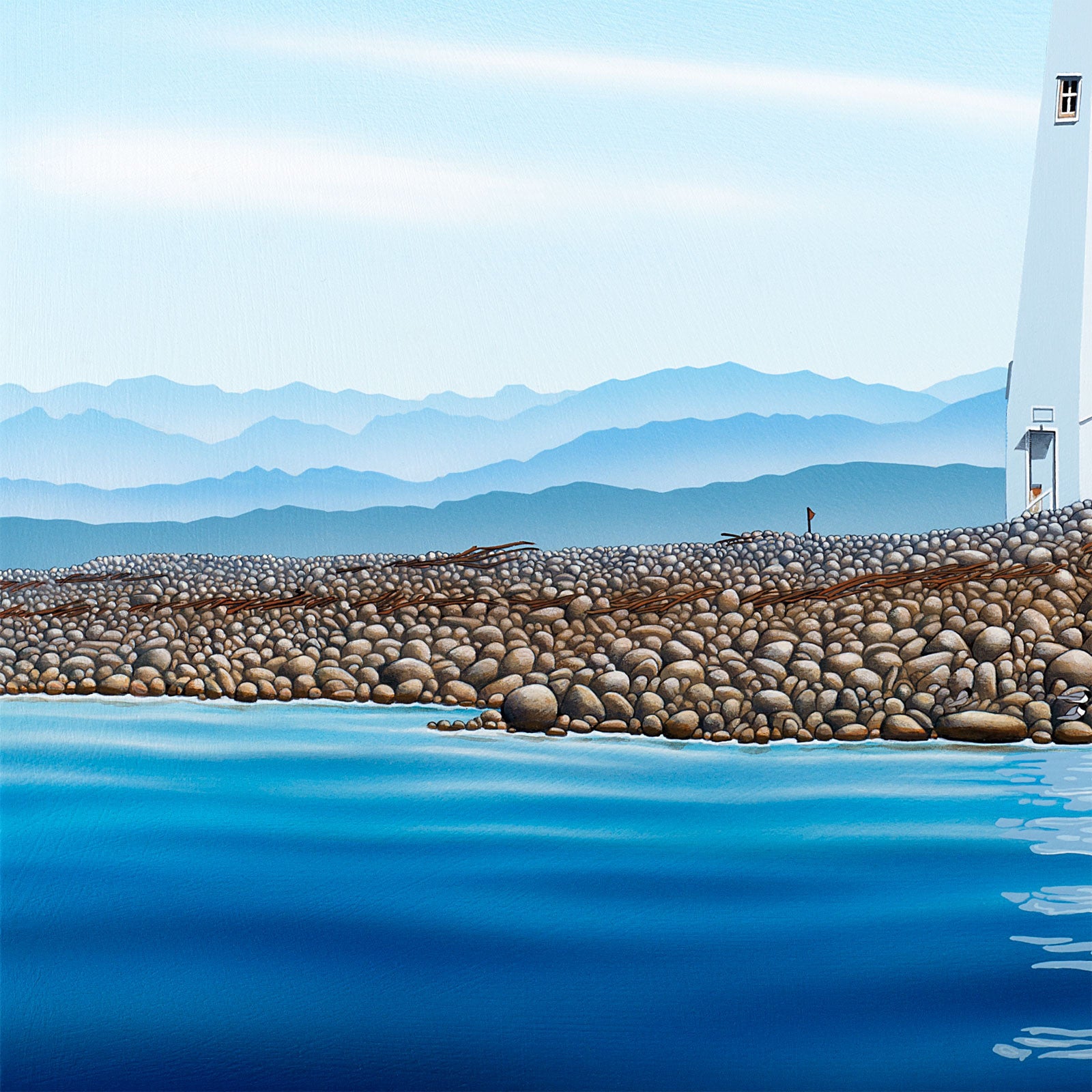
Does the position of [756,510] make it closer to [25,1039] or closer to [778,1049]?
[778,1049]

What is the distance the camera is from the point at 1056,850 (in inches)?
162

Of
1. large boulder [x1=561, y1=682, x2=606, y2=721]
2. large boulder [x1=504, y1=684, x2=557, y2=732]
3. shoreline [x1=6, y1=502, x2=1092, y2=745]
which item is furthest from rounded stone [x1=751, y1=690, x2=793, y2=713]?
large boulder [x1=504, y1=684, x2=557, y2=732]

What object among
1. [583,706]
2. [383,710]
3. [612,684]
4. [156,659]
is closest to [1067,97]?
[612,684]

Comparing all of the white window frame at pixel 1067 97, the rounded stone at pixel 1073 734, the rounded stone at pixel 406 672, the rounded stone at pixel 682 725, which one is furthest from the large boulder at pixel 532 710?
the white window frame at pixel 1067 97

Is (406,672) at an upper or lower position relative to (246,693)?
upper

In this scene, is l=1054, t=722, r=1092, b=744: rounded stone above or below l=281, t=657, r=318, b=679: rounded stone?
below

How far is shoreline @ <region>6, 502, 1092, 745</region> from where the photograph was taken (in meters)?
6.07

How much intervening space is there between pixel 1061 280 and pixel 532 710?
4.12m

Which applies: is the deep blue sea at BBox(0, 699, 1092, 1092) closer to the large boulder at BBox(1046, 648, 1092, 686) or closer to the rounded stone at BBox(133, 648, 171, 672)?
the large boulder at BBox(1046, 648, 1092, 686)

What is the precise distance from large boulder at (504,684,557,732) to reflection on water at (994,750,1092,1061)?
216 centimetres

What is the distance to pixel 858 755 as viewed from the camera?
5.64 m

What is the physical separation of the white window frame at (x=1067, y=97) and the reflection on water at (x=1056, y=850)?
387 cm

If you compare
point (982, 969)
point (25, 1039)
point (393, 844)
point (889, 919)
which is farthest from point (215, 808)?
point (982, 969)

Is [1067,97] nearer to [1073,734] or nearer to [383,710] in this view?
[1073,734]
